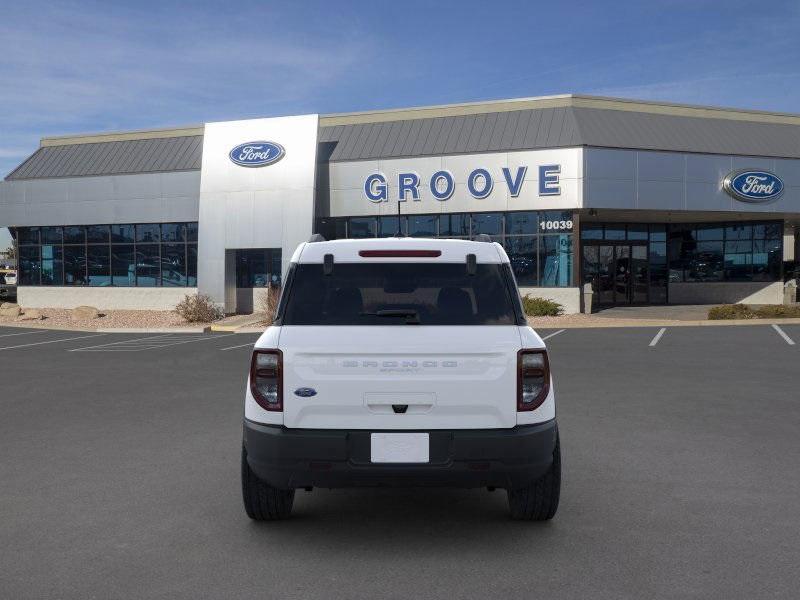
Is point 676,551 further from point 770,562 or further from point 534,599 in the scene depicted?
point 534,599

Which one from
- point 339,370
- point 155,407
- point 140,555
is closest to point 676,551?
point 339,370

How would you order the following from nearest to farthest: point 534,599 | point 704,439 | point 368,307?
1. point 534,599
2. point 368,307
3. point 704,439

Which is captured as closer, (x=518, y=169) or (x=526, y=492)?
(x=526, y=492)

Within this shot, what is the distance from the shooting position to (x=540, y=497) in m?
4.72

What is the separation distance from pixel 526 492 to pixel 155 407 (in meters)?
5.90

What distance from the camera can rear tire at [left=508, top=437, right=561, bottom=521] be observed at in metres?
4.65

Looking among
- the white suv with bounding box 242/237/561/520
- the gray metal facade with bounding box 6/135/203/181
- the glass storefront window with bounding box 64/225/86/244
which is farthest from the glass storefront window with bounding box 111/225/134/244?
the white suv with bounding box 242/237/561/520

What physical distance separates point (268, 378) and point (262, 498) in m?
0.96

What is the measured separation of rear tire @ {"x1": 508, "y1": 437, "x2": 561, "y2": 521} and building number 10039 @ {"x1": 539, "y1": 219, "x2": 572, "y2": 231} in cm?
2177

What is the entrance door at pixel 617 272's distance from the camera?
31078mm

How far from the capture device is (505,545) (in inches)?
176

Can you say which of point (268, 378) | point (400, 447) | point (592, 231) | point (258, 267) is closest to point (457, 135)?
point (592, 231)

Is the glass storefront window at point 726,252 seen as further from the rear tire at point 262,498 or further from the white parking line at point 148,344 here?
the rear tire at point 262,498

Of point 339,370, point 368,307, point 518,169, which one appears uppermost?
point 518,169
